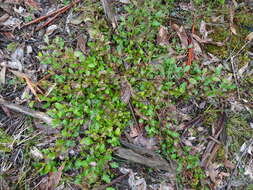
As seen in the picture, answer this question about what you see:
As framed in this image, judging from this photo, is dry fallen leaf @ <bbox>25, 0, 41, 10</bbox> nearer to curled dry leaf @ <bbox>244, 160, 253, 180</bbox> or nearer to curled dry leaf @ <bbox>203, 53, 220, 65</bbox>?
curled dry leaf @ <bbox>203, 53, 220, 65</bbox>

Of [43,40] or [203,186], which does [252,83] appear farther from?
[43,40]

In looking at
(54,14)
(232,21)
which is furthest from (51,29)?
(232,21)

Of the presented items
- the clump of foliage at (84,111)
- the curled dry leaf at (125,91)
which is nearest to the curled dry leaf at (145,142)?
the clump of foliage at (84,111)

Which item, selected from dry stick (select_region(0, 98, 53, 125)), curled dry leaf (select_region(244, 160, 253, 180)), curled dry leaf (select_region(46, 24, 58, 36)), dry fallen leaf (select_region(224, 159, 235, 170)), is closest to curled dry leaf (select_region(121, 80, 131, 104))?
dry stick (select_region(0, 98, 53, 125))

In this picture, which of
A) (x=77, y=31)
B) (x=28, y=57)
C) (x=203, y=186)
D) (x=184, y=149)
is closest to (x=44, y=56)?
(x=28, y=57)

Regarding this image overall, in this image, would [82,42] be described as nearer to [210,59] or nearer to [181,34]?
[181,34]

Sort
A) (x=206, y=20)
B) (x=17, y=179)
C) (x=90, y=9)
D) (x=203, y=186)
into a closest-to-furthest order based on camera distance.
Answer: (x=17, y=179) < (x=203, y=186) < (x=90, y=9) < (x=206, y=20)
